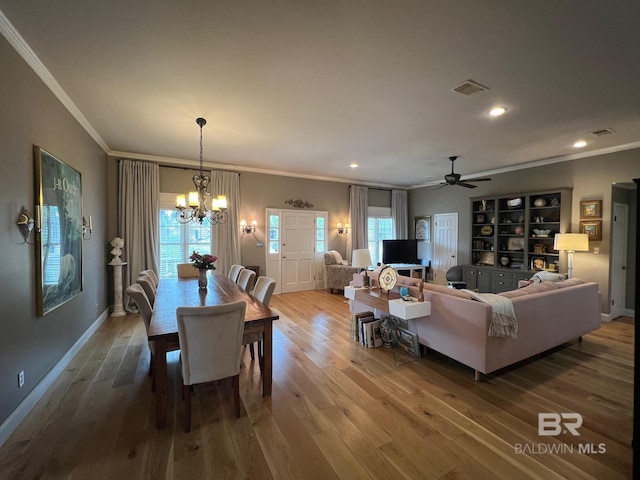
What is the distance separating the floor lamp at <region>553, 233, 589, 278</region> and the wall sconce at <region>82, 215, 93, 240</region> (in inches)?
290

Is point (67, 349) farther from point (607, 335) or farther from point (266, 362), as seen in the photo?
point (607, 335)

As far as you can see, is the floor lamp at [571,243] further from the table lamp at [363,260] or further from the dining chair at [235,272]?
the dining chair at [235,272]

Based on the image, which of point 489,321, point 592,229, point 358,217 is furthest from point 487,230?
point 489,321

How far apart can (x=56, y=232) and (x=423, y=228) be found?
8.01 m

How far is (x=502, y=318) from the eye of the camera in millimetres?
2594

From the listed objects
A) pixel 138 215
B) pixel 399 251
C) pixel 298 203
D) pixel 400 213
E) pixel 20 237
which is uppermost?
pixel 298 203

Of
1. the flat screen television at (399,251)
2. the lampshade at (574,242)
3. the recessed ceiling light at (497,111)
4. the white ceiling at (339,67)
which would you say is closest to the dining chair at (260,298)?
the white ceiling at (339,67)

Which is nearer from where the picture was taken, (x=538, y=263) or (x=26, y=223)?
(x=26, y=223)

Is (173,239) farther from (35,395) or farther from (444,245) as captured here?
(444,245)

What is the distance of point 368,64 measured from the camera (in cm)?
240

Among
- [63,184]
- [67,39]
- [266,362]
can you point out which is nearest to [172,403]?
Answer: [266,362]

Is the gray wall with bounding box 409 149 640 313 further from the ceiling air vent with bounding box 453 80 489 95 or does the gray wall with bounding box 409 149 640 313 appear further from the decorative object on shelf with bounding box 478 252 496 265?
the ceiling air vent with bounding box 453 80 489 95

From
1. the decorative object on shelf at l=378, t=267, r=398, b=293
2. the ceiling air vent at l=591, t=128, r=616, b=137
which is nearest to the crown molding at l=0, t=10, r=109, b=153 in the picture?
the decorative object on shelf at l=378, t=267, r=398, b=293

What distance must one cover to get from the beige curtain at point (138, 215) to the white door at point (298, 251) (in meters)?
2.77
